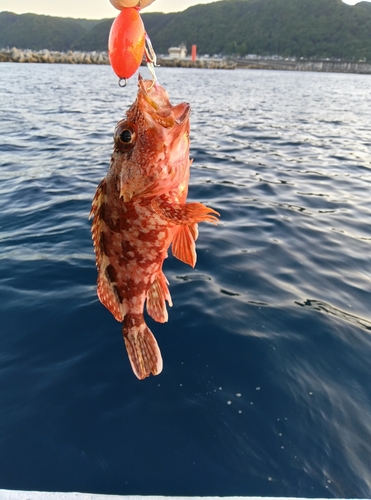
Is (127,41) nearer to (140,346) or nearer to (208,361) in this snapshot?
(140,346)

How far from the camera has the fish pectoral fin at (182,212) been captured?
228 centimetres

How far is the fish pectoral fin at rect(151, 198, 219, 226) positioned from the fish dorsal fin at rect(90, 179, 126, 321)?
0.41 meters

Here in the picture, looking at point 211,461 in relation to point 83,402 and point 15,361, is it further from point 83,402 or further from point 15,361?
point 15,361

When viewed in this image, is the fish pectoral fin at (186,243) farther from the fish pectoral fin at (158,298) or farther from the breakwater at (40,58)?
the breakwater at (40,58)

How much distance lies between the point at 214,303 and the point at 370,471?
9.44 feet

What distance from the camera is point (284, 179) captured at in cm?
1169

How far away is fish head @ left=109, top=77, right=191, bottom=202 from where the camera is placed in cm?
243

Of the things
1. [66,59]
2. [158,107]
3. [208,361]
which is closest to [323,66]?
[66,59]

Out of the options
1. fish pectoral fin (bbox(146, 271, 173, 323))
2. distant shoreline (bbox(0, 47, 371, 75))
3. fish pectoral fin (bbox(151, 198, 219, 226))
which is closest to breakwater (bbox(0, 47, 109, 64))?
distant shoreline (bbox(0, 47, 371, 75))

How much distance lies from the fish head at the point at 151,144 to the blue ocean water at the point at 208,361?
260 centimetres

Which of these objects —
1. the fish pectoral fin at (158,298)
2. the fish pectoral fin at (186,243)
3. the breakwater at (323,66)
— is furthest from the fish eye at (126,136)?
the breakwater at (323,66)

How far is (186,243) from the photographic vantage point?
270 centimetres

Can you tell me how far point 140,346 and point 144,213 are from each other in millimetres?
1050

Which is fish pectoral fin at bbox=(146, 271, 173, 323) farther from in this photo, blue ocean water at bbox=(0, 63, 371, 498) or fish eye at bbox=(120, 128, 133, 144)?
blue ocean water at bbox=(0, 63, 371, 498)
